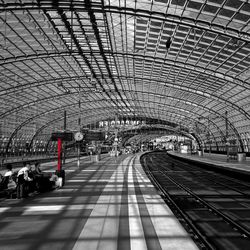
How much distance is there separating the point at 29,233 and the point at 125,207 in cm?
439

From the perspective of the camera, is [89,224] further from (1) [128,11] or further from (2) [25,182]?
(1) [128,11]

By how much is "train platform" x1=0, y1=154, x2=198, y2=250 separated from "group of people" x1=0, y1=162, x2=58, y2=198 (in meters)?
0.51

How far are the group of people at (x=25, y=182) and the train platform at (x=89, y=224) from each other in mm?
513

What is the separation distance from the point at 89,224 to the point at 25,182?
5.44 m

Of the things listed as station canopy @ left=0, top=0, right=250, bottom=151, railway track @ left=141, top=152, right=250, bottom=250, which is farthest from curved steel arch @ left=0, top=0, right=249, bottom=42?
railway track @ left=141, top=152, right=250, bottom=250

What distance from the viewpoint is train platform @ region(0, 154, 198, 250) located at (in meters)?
7.27

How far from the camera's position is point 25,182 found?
524 inches

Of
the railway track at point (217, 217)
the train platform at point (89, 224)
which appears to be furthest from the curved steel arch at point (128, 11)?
the train platform at point (89, 224)

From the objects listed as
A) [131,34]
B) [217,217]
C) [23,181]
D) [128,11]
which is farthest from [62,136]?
[131,34]

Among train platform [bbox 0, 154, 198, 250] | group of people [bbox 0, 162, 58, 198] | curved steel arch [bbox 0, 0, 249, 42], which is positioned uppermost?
curved steel arch [bbox 0, 0, 249, 42]

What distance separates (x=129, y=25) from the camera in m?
34.7

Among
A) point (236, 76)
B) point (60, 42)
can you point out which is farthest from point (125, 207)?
point (236, 76)

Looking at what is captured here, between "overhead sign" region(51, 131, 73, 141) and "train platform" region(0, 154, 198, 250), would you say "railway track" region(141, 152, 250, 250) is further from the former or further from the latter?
"overhead sign" region(51, 131, 73, 141)

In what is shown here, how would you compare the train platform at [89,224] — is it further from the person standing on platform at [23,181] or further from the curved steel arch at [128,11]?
the curved steel arch at [128,11]
